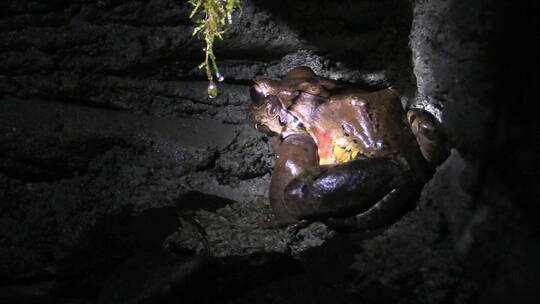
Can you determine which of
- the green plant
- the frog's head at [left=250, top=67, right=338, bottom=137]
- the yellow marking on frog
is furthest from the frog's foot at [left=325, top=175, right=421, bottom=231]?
the green plant

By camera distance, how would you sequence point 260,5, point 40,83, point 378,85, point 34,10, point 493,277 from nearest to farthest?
point 493,277
point 34,10
point 40,83
point 260,5
point 378,85

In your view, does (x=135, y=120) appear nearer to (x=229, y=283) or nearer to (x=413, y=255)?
(x=229, y=283)

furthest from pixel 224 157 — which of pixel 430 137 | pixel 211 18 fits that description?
pixel 430 137

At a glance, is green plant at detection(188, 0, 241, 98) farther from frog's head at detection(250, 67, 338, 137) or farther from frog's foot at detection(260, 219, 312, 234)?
frog's foot at detection(260, 219, 312, 234)

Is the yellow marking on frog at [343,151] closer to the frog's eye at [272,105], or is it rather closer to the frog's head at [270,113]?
the frog's head at [270,113]

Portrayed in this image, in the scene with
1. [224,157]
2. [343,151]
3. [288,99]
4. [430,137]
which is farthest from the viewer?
[224,157]

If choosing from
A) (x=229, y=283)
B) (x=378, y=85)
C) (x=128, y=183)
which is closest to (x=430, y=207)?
(x=229, y=283)

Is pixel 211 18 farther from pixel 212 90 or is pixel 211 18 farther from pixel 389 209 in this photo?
pixel 389 209
